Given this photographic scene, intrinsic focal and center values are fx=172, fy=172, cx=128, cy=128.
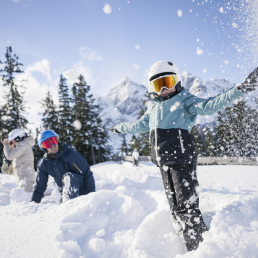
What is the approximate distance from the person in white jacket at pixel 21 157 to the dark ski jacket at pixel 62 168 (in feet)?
5.34

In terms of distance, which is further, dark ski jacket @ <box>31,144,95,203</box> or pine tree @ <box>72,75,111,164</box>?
pine tree @ <box>72,75,111,164</box>

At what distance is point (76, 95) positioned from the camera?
22.6 metres

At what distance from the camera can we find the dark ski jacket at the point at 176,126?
2.03 meters

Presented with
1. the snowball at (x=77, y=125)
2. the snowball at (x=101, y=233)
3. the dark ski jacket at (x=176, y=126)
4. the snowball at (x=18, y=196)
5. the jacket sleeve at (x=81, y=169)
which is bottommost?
the snowball at (x=101, y=233)

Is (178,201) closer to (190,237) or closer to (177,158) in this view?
(190,237)

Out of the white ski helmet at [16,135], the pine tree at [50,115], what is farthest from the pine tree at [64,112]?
the white ski helmet at [16,135]

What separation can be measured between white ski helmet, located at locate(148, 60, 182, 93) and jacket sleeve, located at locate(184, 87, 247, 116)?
414 mm

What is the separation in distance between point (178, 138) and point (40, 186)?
3128 millimetres

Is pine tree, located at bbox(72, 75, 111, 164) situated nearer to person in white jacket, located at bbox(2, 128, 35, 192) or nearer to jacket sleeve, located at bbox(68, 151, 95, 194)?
person in white jacket, located at bbox(2, 128, 35, 192)

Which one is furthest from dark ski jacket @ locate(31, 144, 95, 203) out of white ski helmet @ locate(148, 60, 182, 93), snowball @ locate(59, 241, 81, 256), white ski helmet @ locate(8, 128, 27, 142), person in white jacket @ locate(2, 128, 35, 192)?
white ski helmet @ locate(148, 60, 182, 93)

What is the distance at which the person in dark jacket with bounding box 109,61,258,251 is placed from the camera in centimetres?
185

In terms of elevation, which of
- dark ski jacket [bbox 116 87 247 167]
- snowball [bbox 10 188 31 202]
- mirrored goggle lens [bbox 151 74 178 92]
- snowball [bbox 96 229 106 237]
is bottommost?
snowball [bbox 96 229 106 237]

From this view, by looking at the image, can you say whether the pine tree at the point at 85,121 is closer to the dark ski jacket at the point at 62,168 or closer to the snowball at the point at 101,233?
the dark ski jacket at the point at 62,168

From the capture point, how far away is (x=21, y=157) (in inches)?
202
